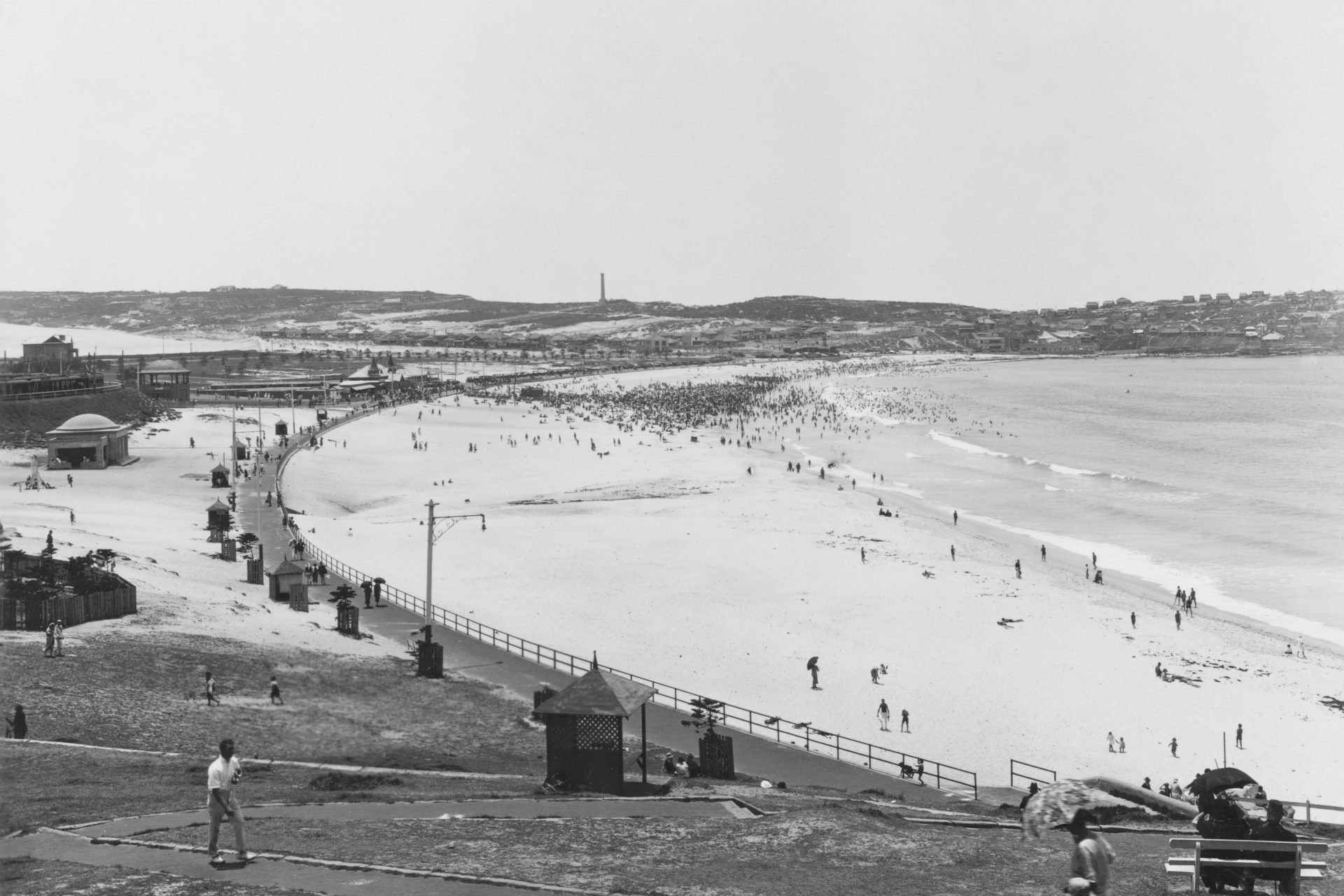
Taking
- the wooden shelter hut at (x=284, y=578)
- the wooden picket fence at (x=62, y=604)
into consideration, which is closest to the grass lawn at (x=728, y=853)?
the wooden picket fence at (x=62, y=604)

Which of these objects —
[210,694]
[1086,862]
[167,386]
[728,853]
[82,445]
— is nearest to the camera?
[1086,862]

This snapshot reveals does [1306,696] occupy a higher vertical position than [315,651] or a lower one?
lower

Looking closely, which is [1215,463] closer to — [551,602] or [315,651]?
[551,602]

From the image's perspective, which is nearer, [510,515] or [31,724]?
[31,724]

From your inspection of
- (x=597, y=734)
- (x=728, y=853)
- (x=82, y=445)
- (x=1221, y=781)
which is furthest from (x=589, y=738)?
(x=82, y=445)

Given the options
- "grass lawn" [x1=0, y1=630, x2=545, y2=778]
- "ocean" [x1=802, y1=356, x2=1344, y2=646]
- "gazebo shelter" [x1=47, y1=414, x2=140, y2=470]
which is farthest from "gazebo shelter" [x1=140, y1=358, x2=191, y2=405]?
"grass lawn" [x1=0, y1=630, x2=545, y2=778]

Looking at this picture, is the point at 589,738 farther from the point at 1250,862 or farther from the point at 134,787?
the point at 1250,862

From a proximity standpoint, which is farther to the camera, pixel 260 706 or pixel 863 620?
pixel 863 620

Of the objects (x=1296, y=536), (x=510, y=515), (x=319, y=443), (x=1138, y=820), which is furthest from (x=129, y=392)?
(x=1138, y=820)
